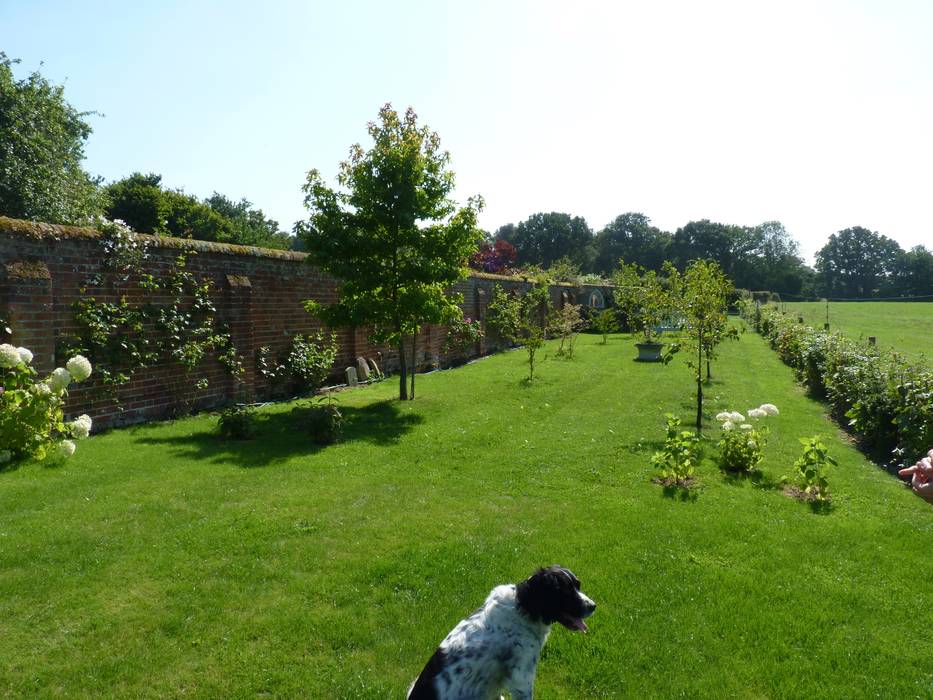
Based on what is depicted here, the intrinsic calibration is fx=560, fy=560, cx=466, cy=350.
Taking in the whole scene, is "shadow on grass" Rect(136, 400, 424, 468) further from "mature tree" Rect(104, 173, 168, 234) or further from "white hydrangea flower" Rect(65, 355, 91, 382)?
"mature tree" Rect(104, 173, 168, 234)

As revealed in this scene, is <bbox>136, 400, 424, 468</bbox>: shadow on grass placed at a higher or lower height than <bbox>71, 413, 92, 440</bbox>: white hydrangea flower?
lower

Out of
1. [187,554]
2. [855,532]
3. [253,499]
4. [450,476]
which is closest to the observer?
[187,554]

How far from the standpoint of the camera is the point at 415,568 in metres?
4.16

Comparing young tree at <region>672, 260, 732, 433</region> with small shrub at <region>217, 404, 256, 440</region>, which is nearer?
small shrub at <region>217, 404, 256, 440</region>

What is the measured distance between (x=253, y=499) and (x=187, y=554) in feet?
3.96

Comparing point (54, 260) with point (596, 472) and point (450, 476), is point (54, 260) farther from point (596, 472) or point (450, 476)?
point (596, 472)

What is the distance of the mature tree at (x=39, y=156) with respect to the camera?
22.8 meters

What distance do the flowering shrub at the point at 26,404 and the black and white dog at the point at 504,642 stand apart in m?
5.88

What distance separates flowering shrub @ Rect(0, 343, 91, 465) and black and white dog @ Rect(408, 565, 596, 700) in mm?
5878

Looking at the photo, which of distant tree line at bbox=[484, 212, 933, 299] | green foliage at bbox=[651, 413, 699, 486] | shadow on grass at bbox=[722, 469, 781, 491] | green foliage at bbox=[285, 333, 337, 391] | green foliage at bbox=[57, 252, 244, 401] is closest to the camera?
green foliage at bbox=[651, 413, 699, 486]

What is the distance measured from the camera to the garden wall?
686 centimetres

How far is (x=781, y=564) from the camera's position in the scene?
4.38 m

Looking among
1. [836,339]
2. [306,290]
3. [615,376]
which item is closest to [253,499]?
[306,290]

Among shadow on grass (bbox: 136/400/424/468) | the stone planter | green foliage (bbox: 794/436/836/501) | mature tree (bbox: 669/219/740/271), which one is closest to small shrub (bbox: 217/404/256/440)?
shadow on grass (bbox: 136/400/424/468)
